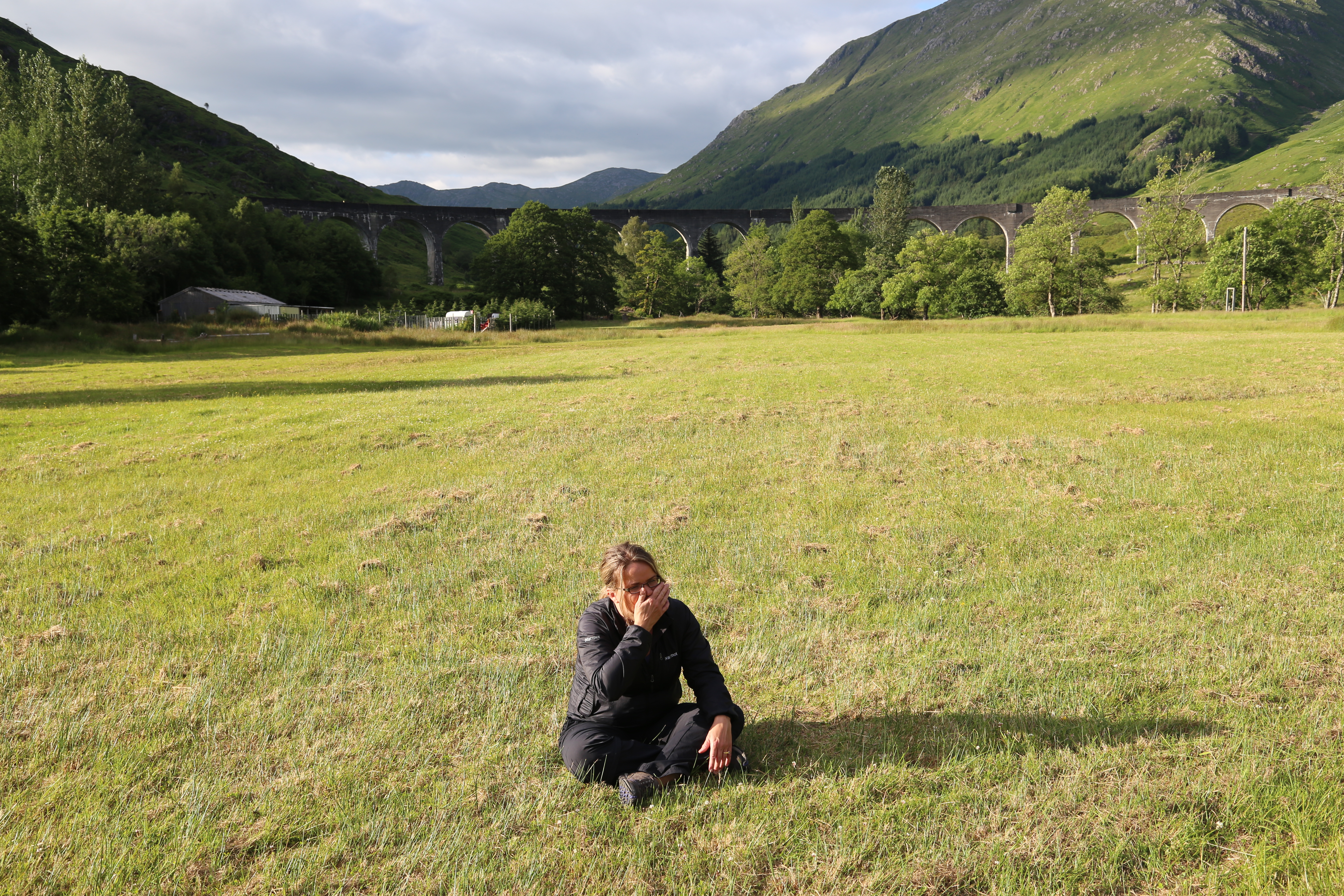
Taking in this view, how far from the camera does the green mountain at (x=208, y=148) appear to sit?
6014 inches

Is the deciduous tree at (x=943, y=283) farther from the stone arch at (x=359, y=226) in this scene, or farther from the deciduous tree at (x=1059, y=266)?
the stone arch at (x=359, y=226)

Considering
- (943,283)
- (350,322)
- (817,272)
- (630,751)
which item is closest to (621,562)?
(630,751)

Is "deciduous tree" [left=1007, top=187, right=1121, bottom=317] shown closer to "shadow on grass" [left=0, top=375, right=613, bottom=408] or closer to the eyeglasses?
"shadow on grass" [left=0, top=375, right=613, bottom=408]

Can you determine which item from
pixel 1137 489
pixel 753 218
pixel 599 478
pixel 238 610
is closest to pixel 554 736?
pixel 238 610

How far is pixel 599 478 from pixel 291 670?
26.0ft

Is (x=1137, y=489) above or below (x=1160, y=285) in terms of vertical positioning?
below

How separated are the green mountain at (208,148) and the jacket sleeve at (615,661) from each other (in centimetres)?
16640

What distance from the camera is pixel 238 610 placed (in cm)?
793

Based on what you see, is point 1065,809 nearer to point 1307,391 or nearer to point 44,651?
point 44,651

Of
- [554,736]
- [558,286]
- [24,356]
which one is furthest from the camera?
[558,286]

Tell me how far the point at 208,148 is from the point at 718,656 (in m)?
208

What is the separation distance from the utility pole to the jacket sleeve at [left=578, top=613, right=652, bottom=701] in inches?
3388

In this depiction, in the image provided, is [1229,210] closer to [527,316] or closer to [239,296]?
[527,316]

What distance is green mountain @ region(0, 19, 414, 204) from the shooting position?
6014 inches
